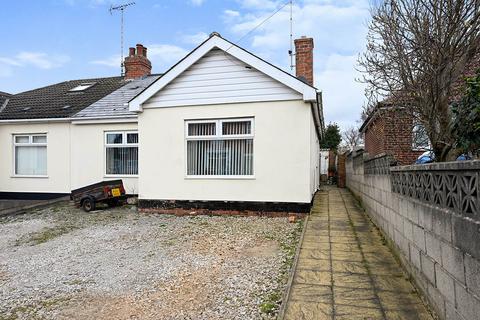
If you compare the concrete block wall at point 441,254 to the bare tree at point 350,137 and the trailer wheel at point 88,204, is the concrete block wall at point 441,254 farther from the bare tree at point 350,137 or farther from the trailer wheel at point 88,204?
the bare tree at point 350,137

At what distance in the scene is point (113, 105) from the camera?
43.8ft

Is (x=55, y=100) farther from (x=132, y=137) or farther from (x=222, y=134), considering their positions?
(x=222, y=134)

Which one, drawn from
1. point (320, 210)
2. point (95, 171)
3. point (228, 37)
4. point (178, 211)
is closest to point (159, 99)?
point (228, 37)

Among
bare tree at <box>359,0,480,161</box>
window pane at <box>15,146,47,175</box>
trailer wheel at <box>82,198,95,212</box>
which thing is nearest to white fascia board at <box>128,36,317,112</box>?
bare tree at <box>359,0,480,161</box>

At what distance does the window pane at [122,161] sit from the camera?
12.3 metres

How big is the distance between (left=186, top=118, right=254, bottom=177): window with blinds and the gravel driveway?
4.78ft

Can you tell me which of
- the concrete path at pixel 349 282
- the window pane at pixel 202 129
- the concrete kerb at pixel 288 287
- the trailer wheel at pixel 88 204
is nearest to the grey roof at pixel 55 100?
the trailer wheel at pixel 88 204

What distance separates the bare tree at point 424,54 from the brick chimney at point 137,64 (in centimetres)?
1468

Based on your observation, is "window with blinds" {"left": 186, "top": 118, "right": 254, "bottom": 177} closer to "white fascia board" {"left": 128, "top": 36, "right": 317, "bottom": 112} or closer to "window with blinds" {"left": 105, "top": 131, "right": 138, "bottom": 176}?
"white fascia board" {"left": 128, "top": 36, "right": 317, "bottom": 112}

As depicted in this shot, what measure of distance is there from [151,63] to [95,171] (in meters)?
8.63

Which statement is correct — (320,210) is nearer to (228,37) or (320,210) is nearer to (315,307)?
(228,37)

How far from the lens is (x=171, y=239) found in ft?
23.3

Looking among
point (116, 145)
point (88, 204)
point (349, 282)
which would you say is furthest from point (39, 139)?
point (349, 282)

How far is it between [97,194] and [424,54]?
9.91 m
